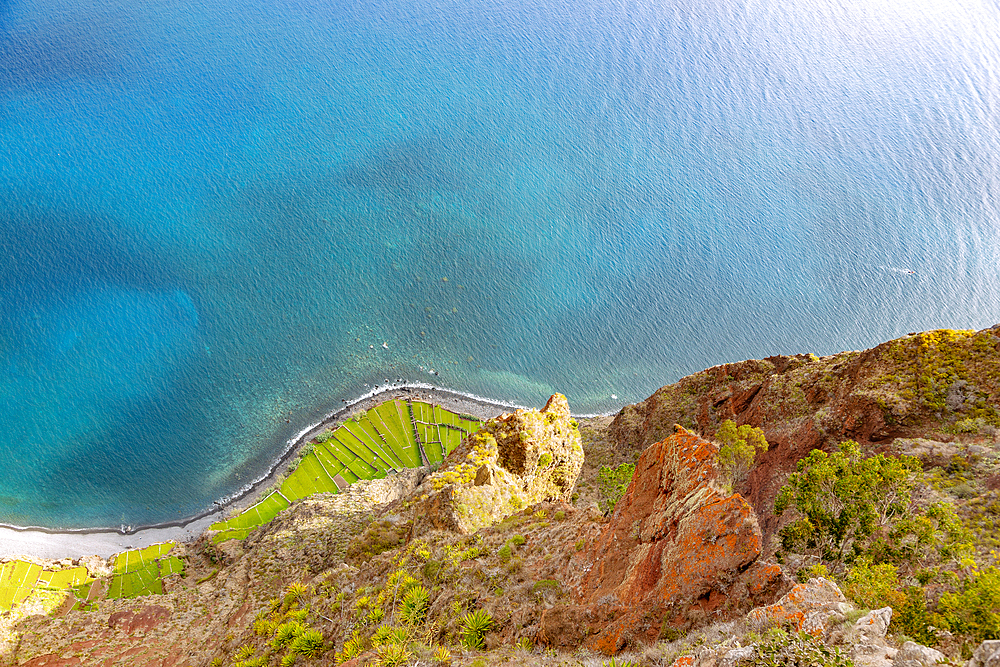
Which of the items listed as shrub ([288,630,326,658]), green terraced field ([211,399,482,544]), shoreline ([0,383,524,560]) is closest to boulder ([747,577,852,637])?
shrub ([288,630,326,658])

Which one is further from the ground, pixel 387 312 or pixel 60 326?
pixel 60 326

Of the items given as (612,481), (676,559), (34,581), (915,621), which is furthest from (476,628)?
(34,581)

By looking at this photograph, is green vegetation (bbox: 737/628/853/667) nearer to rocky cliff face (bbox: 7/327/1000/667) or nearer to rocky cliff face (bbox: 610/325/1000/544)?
rocky cliff face (bbox: 7/327/1000/667)

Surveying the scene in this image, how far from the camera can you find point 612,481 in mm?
55094

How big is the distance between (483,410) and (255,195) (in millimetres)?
78104

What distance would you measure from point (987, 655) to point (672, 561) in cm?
1078

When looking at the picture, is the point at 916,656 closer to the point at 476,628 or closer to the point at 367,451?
the point at 476,628

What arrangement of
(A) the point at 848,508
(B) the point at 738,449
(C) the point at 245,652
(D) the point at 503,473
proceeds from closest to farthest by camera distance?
(A) the point at 848,508 < (B) the point at 738,449 < (C) the point at 245,652 < (D) the point at 503,473

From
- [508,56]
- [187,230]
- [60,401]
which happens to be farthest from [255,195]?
[508,56]

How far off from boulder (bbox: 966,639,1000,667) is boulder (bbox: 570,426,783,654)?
6.29 m

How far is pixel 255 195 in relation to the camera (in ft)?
414

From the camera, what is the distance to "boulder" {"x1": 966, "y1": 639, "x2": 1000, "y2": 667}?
15.1 m

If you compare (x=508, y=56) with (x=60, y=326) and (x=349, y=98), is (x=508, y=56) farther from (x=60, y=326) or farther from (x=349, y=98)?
(x=60, y=326)

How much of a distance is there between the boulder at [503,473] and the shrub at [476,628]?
1250 cm
